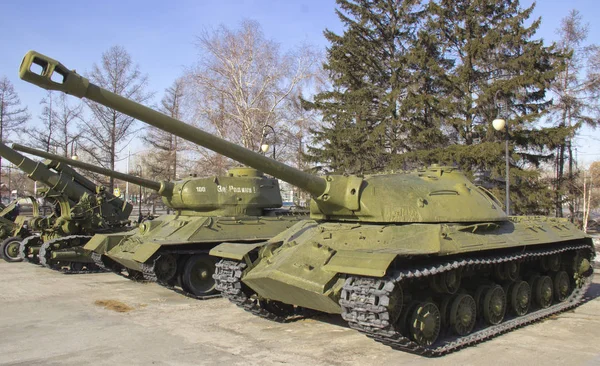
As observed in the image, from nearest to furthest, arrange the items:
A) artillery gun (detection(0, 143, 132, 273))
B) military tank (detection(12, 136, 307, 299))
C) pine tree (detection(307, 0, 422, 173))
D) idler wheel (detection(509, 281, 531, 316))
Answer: idler wheel (detection(509, 281, 531, 316)) → military tank (detection(12, 136, 307, 299)) → artillery gun (detection(0, 143, 132, 273)) → pine tree (detection(307, 0, 422, 173))

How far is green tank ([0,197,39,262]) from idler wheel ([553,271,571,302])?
651 inches

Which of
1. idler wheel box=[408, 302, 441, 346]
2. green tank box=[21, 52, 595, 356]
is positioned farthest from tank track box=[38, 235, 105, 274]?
idler wheel box=[408, 302, 441, 346]

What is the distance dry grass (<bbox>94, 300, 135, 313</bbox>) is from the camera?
32.3 feet

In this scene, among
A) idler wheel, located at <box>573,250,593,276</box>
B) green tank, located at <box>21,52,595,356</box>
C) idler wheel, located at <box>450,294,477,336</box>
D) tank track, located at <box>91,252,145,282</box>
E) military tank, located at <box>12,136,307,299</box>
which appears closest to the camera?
green tank, located at <box>21,52,595,356</box>

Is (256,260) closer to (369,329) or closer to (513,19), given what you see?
(369,329)

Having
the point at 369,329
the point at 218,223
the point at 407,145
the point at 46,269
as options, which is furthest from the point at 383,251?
the point at 407,145

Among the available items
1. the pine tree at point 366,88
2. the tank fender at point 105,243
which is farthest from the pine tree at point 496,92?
the tank fender at point 105,243

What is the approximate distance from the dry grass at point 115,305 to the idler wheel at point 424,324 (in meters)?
5.62

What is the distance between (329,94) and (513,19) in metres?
9.30

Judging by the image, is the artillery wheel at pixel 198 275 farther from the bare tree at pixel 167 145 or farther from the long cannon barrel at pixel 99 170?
the bare tree at pixel 167 145

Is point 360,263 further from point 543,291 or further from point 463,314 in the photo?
point 543,291

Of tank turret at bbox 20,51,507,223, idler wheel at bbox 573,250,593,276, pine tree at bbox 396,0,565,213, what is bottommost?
idler wheel at bbox 573,250,593,276

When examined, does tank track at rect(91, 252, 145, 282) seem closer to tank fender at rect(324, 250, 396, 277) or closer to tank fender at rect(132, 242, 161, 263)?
tank fender at rect(132, 242, 161, 263)

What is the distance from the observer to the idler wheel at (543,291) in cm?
955
